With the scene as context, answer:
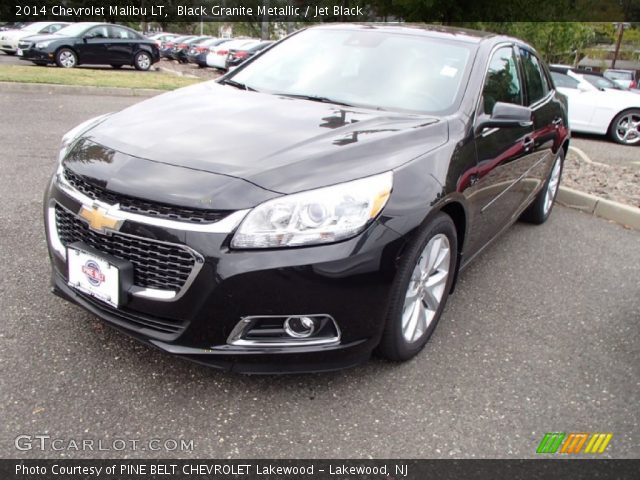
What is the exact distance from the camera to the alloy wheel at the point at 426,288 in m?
2.61

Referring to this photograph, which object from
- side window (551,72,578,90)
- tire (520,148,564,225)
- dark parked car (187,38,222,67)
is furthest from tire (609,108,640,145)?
dark parked car (187,38,222,67)

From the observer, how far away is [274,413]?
2338 mm

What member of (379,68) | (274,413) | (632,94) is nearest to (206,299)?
(274,413)

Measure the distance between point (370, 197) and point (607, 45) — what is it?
2614 inches

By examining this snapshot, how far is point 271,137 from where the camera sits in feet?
8.32

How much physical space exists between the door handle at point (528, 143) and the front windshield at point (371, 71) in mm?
782

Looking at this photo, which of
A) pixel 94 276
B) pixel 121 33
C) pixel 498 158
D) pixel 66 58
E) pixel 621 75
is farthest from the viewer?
pixel 621 75

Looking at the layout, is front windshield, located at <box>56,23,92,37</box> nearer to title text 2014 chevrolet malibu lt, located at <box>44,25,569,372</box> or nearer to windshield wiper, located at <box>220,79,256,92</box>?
windshield wiper, located at <box>220,79,256,92</box>

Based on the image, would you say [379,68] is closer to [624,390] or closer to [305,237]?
[305,237]

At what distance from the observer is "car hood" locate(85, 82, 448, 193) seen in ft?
7.45

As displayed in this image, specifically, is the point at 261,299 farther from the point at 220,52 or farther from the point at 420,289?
the point at 220,52

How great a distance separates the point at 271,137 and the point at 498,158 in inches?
58.2

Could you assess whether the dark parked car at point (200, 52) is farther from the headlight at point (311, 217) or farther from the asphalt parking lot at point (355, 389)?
the headlight at point (311, 217)

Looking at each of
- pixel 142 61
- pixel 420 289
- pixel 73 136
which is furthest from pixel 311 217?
pixel 142 61
